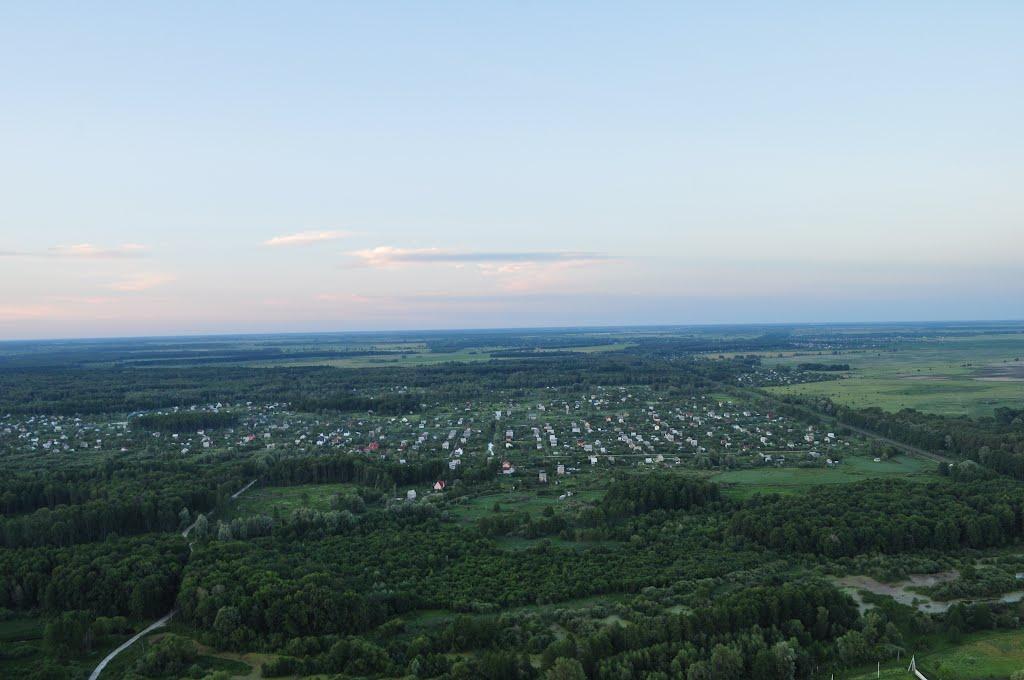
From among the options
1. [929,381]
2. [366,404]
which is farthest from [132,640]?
[929,381]

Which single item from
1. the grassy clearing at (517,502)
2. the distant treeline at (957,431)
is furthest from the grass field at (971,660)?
the distant treeline at (957,431)

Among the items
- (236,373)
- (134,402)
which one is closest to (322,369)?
(236,373)

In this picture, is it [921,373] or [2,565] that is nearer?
[2,565]

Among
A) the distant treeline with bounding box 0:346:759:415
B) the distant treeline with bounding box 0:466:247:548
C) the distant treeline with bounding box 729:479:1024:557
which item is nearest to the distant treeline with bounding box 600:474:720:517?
the distant treeline with bounding box 729:479:1024:557

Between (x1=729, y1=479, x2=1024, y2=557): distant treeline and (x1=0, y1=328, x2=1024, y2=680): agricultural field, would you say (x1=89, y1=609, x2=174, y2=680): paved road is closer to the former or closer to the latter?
(x1=0, y1=328, x2=1024, y2=680): agricultural field

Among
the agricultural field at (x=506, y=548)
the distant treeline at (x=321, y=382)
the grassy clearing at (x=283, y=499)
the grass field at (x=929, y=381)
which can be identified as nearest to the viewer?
the agricultural field at (x=506, y=548)

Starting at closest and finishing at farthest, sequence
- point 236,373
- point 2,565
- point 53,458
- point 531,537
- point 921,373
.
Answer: point 2,565 < point 531,537 < point 53,458 < point 921,373 < point 236,373

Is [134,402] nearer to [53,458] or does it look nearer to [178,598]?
[53,458]

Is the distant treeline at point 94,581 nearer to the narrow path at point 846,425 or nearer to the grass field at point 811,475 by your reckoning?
the grass field at point 811,475
